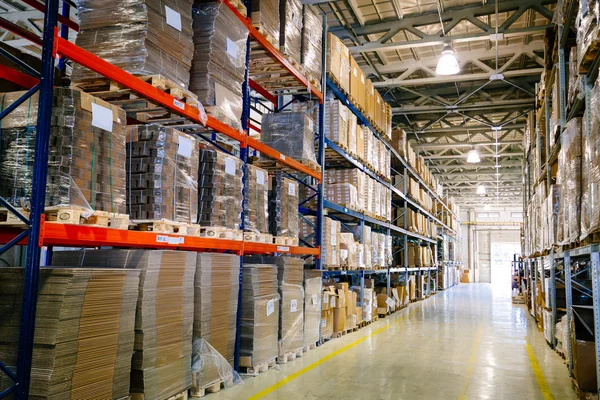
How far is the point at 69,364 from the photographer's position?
3508 mm

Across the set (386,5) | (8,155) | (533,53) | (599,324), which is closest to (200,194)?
(8,155)

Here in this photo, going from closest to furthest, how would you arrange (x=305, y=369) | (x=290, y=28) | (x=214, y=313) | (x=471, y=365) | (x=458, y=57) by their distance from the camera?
(x=214, y=313), (x=305, y=369), (x=471, y=365), (x=290, y=28), (x=458, y=57)

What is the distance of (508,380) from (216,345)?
366cm

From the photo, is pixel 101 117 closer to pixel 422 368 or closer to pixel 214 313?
pixel 214 313

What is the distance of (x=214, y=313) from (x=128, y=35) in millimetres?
2871

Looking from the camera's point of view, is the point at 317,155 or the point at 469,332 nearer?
the point at 317,155

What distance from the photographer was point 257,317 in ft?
19.8

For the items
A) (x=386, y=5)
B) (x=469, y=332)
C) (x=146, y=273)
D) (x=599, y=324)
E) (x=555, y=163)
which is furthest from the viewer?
(x=386, y=5)

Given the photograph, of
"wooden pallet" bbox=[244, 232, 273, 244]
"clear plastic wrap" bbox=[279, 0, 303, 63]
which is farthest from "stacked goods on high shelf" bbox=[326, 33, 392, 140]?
"wooden pallet" bbox=[244, 232, 273, 244]

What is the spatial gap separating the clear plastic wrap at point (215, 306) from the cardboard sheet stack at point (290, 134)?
8.58 ft

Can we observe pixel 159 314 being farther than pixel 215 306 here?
No

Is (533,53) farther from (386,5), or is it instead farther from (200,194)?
(200,194)

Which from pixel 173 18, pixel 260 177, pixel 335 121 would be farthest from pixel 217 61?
pixel 335 121

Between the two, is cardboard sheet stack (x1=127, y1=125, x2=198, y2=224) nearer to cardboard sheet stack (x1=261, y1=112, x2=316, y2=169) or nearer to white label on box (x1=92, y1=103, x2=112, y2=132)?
white label on box (x1=92, y1=103, x2=112, y2=132)
